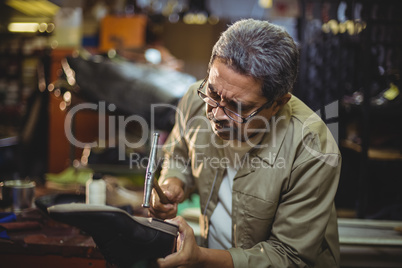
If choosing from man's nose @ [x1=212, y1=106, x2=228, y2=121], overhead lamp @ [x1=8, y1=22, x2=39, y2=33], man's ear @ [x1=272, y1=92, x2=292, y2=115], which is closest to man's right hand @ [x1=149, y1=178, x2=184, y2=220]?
man's nose @ [x1=212, y1=106, x2=228, y2=121]

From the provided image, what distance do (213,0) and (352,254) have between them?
819cm

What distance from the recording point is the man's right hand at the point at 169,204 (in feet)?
5.28

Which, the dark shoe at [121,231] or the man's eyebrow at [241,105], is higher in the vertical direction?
the man's eyebrow at [241,105]

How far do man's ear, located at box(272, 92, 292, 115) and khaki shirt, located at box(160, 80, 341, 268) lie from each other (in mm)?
61

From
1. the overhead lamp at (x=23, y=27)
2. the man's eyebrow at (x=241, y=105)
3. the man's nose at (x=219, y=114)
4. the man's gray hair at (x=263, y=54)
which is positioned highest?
the overhead lamp at (x=23, y=27)

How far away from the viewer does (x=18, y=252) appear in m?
1.62

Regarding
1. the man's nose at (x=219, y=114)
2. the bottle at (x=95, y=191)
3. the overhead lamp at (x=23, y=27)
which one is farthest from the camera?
the overhead lamp at (x=23, y=27)

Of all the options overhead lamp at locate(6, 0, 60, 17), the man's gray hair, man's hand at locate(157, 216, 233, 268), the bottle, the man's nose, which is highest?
overhead lamp at locate(6, 0, 60, 17)

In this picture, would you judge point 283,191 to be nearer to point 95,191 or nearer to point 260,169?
point 260,169

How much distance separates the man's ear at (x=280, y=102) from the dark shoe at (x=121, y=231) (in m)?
0.65

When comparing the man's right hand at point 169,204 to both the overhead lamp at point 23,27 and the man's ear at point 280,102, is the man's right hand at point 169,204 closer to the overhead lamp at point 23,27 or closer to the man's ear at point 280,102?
the man's ear at point 280,102

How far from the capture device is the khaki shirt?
1.40m

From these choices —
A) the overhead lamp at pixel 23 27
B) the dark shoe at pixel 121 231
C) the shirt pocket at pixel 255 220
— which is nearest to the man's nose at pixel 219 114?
the shirt pocket at pixel 255 220

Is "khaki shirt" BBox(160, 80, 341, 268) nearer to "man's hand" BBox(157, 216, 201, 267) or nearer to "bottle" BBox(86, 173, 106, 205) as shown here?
"man's hand" BBox(157, 216, 201, 267)
